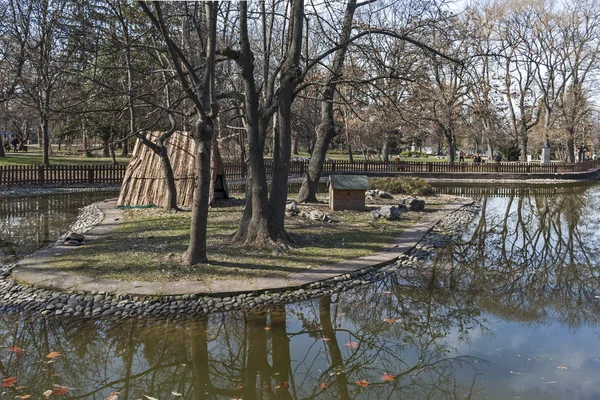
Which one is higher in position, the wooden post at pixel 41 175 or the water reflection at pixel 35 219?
the wooden post at pixel 41 175

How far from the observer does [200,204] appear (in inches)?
341

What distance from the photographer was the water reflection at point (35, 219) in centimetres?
1155

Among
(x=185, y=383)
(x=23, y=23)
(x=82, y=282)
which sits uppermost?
(x=23, y=23)

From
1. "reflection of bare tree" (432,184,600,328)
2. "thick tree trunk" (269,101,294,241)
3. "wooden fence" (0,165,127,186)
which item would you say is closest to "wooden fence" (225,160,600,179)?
"wooden fence" (0,165,127,186)

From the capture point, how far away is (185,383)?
5254 mm

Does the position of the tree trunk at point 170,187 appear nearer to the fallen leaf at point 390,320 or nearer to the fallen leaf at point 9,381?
the fallen leaf at point 390,320

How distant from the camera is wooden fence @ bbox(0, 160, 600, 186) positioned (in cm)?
2351

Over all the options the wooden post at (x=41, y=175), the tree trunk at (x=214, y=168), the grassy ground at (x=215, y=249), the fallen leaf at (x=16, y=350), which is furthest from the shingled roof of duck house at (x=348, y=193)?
the wooden post at (x=41, y=175)

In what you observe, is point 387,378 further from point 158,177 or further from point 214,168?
point 158,177

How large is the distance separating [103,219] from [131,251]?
495 cm

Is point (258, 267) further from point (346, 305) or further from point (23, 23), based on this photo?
point (23, 23)

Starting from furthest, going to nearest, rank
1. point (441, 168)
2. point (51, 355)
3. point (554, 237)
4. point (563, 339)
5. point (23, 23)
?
point (441, 168)
point (23, 23)
point (554, 237)
point (563, 339)
point (51, 355)

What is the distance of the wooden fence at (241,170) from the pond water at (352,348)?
59.9 feet

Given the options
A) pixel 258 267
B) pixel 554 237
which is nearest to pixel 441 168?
pixel 554 237
